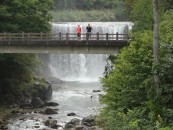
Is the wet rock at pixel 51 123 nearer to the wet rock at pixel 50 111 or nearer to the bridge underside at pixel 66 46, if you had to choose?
the wet rock at pixel 50 111

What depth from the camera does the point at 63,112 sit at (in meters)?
46.1

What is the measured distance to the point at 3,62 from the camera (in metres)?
49.2

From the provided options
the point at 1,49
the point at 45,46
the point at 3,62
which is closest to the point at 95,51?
the point at 45,46

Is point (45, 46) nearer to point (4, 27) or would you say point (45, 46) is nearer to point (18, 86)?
point (4, 27)

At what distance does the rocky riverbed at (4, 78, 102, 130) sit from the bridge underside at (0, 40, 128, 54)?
5.40 meters

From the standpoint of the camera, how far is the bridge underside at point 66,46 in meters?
39.8

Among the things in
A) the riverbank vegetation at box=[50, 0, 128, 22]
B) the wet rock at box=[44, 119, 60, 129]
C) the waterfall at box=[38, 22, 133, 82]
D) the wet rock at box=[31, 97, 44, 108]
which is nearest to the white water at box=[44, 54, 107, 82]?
the waterfall at box=[38, 22, 133, 82]

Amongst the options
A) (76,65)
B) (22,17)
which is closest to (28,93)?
(22,17)

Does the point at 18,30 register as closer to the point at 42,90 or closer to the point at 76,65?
the point at 42,90

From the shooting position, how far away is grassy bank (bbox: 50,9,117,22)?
113438mm

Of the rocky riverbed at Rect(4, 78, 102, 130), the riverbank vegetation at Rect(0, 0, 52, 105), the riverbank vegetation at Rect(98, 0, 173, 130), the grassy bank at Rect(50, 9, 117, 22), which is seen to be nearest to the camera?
the riverbank vegetation at Rect(98, 0, 173, 130)

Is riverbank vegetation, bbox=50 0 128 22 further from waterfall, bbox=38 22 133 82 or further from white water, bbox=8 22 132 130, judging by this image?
white water, bbox=8 22 132 130

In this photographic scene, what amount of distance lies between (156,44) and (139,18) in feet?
74.0

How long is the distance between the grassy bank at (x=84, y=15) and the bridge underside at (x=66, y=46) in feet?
231
